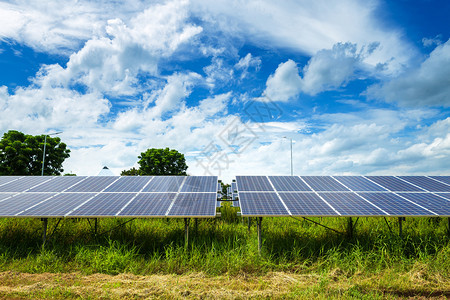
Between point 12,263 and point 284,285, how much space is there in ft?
28.3

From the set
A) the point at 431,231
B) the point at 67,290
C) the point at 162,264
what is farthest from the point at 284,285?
the point at 431,231

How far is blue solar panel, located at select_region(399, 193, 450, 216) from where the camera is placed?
30.7 ft

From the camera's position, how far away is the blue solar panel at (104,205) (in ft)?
29.3

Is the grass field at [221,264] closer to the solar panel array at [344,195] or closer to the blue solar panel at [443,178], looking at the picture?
the solar panel array at [344,195]

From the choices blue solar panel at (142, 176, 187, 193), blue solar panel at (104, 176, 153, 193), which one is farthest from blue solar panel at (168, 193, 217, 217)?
blue solar panel at (104, 176, 153, 193)

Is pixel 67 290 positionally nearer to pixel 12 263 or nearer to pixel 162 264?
pixel 162 264

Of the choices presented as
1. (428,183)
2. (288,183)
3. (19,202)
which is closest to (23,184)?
(19,202)

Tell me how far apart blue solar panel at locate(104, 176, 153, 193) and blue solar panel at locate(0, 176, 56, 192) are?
12.5ft

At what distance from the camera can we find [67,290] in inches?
273

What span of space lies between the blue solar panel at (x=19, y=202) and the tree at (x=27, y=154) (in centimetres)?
3480

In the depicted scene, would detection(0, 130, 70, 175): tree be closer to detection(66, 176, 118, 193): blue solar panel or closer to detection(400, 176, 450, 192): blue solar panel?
detection(66, 176, 118, 193): blue solar panel

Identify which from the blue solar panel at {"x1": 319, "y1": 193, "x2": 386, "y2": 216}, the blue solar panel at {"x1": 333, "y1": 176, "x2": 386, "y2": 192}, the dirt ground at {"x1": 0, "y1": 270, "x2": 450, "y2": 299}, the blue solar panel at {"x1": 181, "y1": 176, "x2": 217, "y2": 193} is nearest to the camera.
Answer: the dirt ground at {"x1": 0, "y1": 270, "x2": 450, "y2": 299}

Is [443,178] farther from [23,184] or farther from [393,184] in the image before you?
[23,184]

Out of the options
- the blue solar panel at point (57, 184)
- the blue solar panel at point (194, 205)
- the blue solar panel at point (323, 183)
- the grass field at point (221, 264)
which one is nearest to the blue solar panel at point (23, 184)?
the blue solar panel at point (57, 184)
